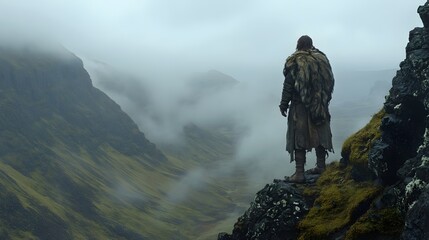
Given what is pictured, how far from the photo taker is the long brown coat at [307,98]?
20.2 meters

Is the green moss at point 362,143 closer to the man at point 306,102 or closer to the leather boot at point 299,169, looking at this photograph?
the man at point 306,102

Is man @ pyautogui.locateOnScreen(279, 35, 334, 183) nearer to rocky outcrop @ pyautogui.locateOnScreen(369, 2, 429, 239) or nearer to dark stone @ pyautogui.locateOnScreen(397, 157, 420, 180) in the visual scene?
rocky outcrop @ pyautogui.locateOnScreen(369, 2, 429, 239)

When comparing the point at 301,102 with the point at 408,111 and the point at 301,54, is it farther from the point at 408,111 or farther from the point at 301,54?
the point at 408,111

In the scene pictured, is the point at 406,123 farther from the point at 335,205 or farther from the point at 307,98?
the point at 307,98

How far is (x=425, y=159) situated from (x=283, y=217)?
19.9 ft

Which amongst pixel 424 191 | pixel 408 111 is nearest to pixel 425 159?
pixel 424 191

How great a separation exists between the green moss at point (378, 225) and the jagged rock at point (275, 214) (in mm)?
3519

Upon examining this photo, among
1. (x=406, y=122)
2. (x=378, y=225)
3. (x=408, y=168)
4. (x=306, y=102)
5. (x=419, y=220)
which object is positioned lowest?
(x=419, y=220)

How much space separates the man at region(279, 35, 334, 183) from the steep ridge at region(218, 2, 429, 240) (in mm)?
1281

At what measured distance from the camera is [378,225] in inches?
547

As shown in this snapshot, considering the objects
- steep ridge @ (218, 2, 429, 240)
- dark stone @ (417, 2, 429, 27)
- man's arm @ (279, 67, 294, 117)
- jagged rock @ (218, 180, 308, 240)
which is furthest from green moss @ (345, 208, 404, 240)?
dark stone @ (417, 2, 429, 27)

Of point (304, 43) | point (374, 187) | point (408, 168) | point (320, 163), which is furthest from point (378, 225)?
point (304, 43)

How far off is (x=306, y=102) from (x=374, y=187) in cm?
495

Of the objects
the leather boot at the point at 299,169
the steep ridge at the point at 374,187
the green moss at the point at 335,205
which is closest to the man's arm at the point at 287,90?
the leather boot at the point at 299,169
